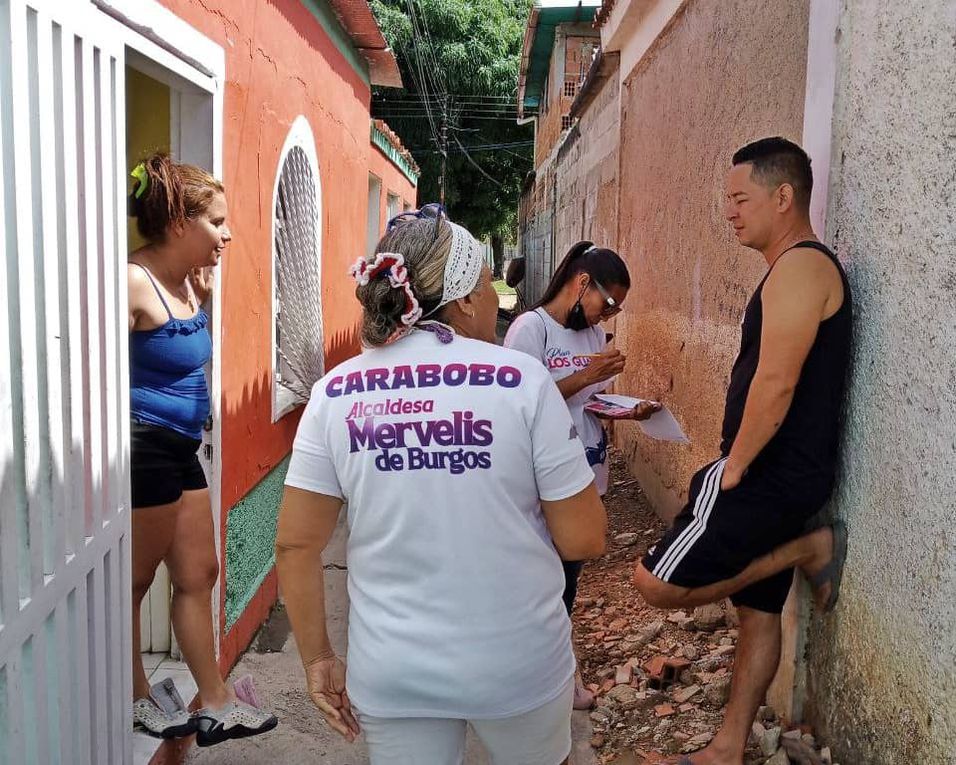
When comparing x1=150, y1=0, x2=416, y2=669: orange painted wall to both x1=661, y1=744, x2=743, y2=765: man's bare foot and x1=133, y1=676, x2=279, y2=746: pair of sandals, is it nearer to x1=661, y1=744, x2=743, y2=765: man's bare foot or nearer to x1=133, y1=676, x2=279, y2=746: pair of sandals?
x1=133, y1=676, x2=279, y2=746: pair of sandals

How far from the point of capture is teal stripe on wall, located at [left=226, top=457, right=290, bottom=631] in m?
3.78

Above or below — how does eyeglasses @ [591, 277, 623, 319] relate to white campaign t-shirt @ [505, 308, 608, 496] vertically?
above

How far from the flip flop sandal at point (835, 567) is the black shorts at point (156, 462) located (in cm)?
204

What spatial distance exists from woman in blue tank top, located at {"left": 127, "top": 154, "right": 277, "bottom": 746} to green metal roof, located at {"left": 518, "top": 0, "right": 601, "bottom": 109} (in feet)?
37.9

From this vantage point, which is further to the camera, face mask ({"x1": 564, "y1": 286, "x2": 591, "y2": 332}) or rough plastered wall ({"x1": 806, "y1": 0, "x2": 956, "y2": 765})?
face mask ({"x1": 564, "y1": 286, "x2": 591, "y2": 332})

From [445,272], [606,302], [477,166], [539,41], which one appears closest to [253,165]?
[606,302]

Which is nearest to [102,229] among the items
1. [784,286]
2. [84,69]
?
[84,69]

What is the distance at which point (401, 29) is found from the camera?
21.8 meters

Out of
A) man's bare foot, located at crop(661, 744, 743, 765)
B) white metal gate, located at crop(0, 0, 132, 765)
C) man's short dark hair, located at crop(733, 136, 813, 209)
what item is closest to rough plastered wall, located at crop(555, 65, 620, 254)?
man's short dark hair, located at crop(733, 136, 813, 209)

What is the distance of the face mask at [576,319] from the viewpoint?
11.4ft

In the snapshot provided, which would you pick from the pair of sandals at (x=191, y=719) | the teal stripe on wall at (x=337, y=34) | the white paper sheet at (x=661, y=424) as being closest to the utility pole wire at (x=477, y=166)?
the teal stripe on wall at (x=337, y=34)

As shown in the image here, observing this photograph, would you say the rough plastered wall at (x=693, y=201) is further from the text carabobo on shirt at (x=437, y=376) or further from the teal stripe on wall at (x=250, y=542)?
the teal stripe on wall at (x=250, y=542)

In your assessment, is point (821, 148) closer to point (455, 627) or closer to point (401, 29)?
point (455, 627)

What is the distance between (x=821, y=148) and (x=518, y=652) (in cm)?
196
